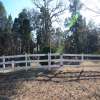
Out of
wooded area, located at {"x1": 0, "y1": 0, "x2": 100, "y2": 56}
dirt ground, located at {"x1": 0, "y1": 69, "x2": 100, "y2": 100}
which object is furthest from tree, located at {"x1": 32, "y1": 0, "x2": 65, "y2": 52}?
dirt ground, located at {"x1": 0, "y1": 69, "x2": 100, "y2": 100}

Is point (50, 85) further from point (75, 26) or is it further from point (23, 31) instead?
point (75, 26)

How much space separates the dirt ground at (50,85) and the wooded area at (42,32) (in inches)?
1151

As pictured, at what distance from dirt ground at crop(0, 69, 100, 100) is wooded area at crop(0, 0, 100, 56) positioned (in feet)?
95.9

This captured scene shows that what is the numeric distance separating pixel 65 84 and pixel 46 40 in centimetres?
3355

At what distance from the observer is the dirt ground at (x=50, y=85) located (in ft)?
43.6

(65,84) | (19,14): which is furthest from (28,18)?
(65,84)

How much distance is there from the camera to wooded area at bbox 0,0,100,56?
157 feet

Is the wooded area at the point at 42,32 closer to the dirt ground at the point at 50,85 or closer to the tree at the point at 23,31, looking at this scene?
the tree at the point at 23,31

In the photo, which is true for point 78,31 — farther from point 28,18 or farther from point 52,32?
point 28,18

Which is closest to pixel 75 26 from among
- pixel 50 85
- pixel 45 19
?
pixel 45 19

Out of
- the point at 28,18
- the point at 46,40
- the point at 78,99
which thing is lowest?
the point at 78,99

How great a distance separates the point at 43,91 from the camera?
13.9 metres

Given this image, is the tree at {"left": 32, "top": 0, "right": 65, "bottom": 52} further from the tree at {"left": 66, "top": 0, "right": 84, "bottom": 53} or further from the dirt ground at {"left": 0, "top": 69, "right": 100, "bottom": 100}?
the dirt ground at {"left": 0, "top": 69, "right": 100, "bottom": 100}

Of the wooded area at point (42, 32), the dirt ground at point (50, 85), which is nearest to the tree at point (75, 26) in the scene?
the wooded area at point (42, 32)
